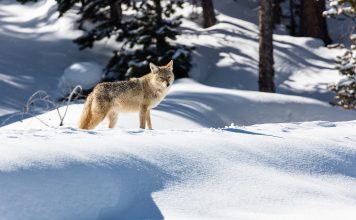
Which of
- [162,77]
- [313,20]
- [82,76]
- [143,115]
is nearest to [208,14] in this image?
[313,20]

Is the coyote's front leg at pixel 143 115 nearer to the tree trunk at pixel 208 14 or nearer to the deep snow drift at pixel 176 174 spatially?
the deep snow drift at pixel 176 174

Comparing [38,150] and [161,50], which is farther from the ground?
[161,50]

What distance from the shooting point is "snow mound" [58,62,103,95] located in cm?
1981

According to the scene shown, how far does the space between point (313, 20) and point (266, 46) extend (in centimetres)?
682

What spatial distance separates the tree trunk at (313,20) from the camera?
21047 mm

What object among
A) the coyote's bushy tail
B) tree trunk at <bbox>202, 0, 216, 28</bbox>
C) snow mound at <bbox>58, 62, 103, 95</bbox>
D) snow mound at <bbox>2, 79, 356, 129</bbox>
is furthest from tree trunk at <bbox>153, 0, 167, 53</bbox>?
the coyote's bushy tail

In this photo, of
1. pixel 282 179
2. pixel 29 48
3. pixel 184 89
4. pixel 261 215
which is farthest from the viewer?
pixel 29 48

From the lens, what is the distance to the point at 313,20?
21.4 metres

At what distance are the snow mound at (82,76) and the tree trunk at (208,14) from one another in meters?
5.27

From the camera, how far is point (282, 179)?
218 inches

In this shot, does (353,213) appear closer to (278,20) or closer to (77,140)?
(77,140)

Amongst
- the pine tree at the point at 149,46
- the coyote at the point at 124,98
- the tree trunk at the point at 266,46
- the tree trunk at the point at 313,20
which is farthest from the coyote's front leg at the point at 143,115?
the tree trunk at the point at 313,20

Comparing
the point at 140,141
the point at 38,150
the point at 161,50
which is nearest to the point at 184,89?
the point at 161,50

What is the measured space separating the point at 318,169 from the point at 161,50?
12670mm
